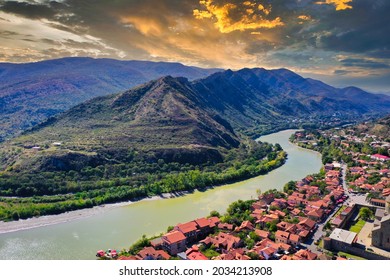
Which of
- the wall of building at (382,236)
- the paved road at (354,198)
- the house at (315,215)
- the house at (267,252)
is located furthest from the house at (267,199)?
the wall of building at (382,236)

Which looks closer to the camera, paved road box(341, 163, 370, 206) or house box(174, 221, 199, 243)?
house box(174, 221, 199, 243)

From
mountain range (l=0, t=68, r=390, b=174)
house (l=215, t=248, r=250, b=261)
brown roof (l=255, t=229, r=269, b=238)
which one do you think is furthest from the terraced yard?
mountain range (l=0, t=68, r=390, b=174)

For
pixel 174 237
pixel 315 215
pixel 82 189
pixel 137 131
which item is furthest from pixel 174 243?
pixel 137 131

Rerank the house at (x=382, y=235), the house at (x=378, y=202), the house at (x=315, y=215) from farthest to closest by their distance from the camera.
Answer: the house at (x=378, y=202) → the house at (x=315, y=215) → the house at (x=382, y=235)

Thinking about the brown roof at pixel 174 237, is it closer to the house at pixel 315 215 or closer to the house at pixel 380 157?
the house at pixel 315 215

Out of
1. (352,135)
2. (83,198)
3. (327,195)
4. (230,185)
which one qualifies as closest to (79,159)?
(83,198)

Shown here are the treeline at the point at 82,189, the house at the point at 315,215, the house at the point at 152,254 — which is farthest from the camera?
the treeline at the point at 82,189

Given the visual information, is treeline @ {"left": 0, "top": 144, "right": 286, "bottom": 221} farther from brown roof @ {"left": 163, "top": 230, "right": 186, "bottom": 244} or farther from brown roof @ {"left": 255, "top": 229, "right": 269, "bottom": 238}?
brown roof @ {"left": 255, "top": 229, "right": 269, "bottom": 238}
